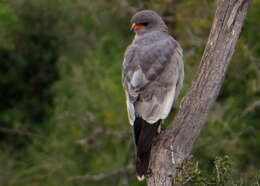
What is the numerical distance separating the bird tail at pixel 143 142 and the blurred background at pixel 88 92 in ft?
6.82

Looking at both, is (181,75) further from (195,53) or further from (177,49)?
(195,53)

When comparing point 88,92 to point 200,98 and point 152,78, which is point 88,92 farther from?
point 200,98

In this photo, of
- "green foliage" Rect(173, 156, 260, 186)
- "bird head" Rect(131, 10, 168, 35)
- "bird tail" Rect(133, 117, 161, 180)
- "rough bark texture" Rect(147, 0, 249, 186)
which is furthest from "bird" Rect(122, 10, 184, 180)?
"green foliage" Rect(173, 156, 260, 186)

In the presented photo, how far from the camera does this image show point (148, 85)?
675cm

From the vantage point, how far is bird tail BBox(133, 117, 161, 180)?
6191 mm

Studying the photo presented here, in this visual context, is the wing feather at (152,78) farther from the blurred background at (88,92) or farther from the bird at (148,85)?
the blurred background at (88,92)

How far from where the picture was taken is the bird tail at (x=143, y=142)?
20.3 ft

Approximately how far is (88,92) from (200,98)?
24.2 feet

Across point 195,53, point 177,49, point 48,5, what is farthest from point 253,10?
point 48,5

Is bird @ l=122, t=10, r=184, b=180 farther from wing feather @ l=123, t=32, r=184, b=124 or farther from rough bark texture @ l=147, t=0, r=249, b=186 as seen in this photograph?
rough bark texture @ l=147, t=0, r=249, b=186

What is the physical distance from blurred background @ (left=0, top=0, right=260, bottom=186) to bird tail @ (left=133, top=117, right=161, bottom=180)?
81.9 inches

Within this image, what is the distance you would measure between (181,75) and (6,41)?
815 cm

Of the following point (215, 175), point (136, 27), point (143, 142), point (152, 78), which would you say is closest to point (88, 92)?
point (136, 27)

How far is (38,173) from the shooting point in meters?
14.0
